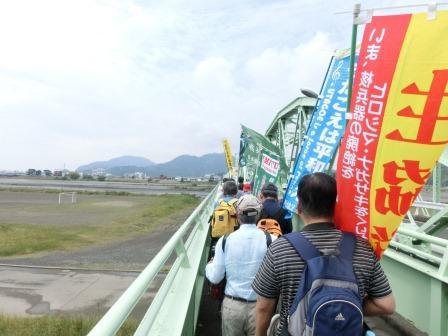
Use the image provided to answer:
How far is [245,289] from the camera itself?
11.4 ft

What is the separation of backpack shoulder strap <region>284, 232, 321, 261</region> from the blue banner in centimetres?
324

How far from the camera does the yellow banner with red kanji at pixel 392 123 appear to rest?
2.27 meters

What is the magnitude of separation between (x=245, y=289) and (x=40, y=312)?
24.6 ft

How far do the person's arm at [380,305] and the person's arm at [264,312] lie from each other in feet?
1.78

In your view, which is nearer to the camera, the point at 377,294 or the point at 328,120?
the point at 377,294

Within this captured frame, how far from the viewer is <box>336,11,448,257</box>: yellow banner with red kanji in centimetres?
227

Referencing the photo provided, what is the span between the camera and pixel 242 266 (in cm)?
348

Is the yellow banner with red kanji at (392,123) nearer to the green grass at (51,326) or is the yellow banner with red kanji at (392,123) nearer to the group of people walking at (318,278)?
the group of people walking at (318,278)

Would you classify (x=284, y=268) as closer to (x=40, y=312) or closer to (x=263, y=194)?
(x=263, y=194)

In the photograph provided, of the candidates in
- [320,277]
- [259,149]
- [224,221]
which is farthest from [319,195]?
[259,149]

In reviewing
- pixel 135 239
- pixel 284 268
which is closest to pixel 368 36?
pixel 284 268

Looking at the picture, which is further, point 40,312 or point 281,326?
point 40,312

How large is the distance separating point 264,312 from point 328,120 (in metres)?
3.58

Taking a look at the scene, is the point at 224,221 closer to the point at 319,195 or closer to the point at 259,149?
the point at 319,195
